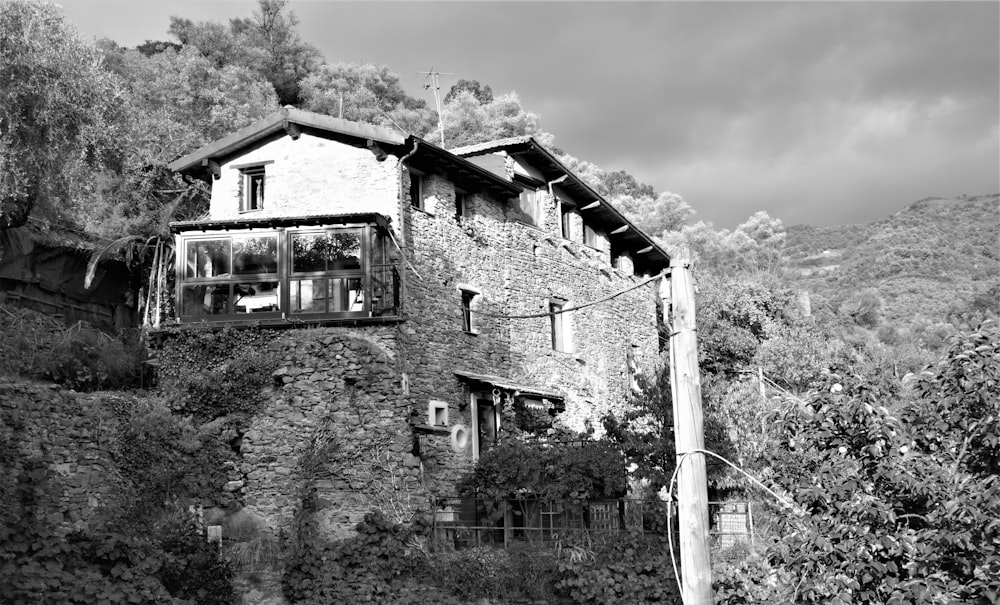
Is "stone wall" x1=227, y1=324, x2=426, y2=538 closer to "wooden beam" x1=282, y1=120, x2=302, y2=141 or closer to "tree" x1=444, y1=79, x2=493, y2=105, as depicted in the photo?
"wooden beam" x1=282, y1=120, x2=302, y2=141

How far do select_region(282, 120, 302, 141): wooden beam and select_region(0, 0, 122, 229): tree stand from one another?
12.0 feet

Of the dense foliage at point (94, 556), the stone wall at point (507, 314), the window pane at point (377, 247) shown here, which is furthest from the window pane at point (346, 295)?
the dense foliage at point (94, 556)

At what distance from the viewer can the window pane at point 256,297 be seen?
1927 centimetres

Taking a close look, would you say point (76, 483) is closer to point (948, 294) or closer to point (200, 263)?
point (200, 263)

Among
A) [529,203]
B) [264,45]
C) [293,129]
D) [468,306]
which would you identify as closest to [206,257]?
[293,129]

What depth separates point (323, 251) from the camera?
63.5ft

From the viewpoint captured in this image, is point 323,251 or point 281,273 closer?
point 281,273

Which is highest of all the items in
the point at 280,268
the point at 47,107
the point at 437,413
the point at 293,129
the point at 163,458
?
the point at 293,129

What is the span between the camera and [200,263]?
1944cm

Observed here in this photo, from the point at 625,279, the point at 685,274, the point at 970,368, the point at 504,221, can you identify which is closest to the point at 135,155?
the point at 504,221

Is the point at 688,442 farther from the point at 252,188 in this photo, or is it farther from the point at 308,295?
the point at 252,188

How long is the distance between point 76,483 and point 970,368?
1370cm

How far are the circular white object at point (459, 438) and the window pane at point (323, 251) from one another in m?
4.24

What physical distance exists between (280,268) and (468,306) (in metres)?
5.01
